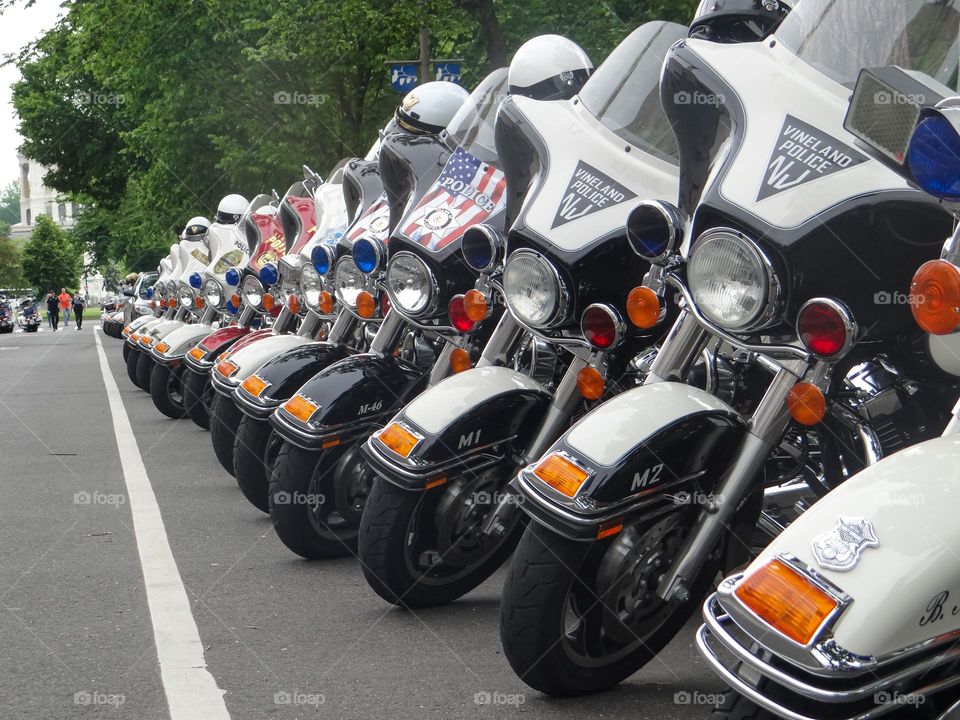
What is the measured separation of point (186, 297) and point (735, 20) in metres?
10.5

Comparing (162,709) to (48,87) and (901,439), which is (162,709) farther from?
(48,87)

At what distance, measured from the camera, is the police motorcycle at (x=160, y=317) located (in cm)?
1434

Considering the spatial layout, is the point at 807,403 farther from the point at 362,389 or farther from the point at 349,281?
the point at 349,281

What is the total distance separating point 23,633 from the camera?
4.58 meters

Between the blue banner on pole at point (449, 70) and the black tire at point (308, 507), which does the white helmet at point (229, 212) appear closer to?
the blue banner on pole at point (449, 70)

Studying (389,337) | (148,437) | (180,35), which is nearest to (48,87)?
(180,35)

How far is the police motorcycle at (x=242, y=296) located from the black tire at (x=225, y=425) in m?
0.35

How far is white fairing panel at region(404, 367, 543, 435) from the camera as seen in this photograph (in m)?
4.38

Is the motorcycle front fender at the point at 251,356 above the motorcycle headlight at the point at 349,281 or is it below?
below

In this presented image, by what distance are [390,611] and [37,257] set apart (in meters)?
97.1

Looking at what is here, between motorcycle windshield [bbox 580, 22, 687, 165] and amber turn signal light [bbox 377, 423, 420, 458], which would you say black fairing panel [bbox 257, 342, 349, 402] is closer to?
amber turn signal light [bbox 377, 423, 420, 458]

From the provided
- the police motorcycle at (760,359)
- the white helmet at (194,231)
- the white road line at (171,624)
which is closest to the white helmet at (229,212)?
the white helmet at (194,231)

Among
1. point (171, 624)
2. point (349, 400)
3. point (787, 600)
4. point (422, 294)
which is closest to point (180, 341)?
point (349, 400)

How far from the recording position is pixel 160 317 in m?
16.0
